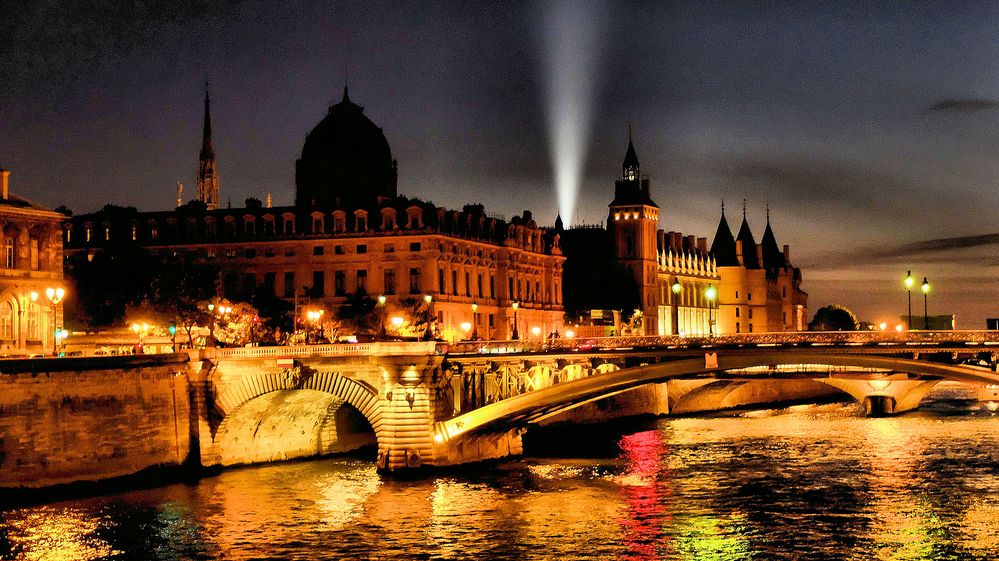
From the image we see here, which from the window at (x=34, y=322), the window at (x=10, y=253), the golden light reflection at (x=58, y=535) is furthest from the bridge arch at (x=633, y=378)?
the window at (x=10, y=253)

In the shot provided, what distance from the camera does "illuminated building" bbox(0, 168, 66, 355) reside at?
236ft

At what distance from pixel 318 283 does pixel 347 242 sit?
404cm

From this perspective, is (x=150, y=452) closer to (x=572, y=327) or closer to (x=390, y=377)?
(x=390, y=377)

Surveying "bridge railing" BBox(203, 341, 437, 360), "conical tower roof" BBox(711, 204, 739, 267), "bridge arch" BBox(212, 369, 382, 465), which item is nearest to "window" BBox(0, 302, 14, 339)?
"bridge railing" BBox(203, 341, 437, 360)

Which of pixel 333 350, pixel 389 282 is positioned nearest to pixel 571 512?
pixel 333 350

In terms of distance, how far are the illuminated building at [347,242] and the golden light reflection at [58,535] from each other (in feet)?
190

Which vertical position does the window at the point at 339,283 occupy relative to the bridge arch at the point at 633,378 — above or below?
above

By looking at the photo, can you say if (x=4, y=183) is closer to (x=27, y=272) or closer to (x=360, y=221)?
(x=27, y=272)

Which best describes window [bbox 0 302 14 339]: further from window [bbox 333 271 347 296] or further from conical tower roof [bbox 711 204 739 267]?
conical tower roof [bbox 711 204 739 267]

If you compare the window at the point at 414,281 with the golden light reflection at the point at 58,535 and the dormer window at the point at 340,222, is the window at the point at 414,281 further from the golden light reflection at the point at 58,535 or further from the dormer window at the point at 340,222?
the golden light reflection at the point at 58,535

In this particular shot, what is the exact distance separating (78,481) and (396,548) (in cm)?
1747

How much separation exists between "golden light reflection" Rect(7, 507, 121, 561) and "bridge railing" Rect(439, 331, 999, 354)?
19889 mm

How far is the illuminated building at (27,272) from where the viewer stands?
236 feet

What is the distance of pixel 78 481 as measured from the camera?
59188 millimetres
